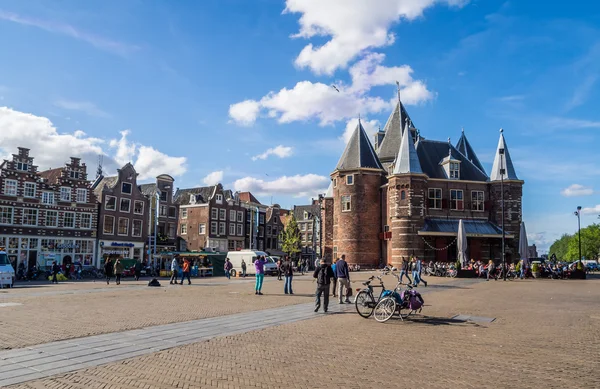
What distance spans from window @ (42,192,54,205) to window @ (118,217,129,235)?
7891 millimetres

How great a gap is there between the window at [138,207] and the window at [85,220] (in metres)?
5.98

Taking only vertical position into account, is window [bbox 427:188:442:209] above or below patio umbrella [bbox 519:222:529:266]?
above

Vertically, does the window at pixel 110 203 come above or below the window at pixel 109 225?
above

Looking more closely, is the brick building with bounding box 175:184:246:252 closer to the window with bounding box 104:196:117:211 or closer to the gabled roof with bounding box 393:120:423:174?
the window with bounding box 104:196:117:211

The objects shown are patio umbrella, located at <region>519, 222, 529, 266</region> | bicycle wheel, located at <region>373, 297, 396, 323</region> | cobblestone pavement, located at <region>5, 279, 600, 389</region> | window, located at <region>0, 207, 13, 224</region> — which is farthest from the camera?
window, located at <region>0, 207, 13, 224</region>

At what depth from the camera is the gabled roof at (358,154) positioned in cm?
4970

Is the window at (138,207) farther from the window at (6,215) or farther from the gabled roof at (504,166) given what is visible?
the gabled roof at (504,166)

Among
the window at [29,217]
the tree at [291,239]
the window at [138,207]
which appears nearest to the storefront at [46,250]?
the window at [29,217]

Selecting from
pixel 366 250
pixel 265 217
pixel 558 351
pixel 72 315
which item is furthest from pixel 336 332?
pixel 265 217

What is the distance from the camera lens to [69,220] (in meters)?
44.2

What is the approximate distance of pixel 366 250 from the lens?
1896 inches

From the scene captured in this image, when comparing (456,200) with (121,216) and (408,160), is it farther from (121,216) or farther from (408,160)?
(121,216)

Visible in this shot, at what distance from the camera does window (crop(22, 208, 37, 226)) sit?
→ 134ft

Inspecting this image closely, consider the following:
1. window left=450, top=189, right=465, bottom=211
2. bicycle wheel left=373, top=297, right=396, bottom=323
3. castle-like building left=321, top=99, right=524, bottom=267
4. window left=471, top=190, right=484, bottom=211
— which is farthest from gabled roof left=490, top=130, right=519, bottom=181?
bicycle wheel left=373, top=297, right=396, bottom=323
